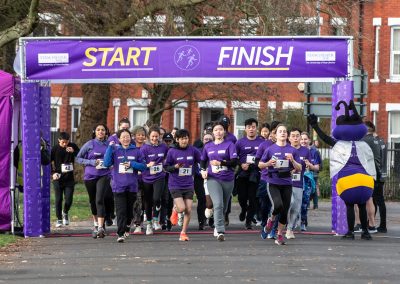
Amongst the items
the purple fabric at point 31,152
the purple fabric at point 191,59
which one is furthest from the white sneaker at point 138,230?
the purple fabric at point 191,59

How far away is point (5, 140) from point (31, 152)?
Answer: 24.7 inches

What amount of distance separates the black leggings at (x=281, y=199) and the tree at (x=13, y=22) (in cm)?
954

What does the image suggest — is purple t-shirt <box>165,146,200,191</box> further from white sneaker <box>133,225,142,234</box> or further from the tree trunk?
the tree trunk

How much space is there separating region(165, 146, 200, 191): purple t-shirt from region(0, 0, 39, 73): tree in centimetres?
764

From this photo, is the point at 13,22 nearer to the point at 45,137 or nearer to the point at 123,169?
the point at 45,137

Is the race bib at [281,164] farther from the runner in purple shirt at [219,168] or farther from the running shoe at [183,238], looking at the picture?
the running shoe at [183,238]

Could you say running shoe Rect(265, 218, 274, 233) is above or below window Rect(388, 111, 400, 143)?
below

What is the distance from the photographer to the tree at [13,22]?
84.3 feet

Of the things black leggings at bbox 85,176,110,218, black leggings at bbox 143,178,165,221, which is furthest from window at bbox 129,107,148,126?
black leggings at bbox 85,176,110,218

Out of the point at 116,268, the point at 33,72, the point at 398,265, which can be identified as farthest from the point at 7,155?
the point at 398,265

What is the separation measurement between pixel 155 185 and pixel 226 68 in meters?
2.62

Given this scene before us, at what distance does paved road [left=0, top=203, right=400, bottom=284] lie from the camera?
44.0ft

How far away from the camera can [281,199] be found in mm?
18016

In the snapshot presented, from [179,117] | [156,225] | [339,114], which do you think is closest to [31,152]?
[156,225]
